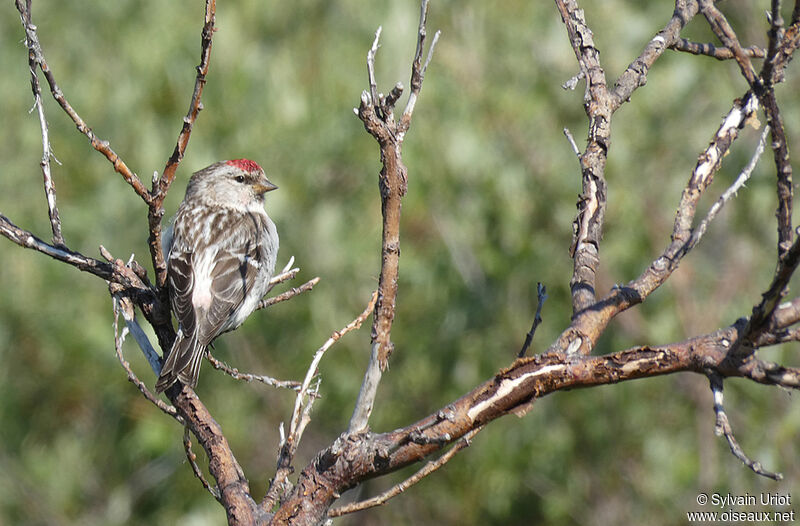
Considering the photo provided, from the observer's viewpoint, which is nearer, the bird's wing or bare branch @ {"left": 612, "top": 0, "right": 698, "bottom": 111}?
bare branch @ {"left": 612, "top": 0, "right": 698, "bottom": 111}

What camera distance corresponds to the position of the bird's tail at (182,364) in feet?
10.7

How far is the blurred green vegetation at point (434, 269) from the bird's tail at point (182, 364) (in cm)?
341

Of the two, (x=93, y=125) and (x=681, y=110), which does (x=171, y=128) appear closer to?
(x=93, y=125)

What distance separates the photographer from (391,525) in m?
8.32

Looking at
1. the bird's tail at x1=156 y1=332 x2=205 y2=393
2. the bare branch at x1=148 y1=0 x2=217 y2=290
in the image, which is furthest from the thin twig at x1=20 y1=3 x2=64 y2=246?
the bird's tail at x1=156 y1=332 x2=205 y2=393

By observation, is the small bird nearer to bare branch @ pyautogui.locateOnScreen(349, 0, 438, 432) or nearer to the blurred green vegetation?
bare branch @ pyautogui.locateOnScreen(349, 0, 438, 432)

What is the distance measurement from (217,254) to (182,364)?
5.35 ft

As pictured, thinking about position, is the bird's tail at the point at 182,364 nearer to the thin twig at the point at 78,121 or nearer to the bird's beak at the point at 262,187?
the thin twig at the point at 78,121

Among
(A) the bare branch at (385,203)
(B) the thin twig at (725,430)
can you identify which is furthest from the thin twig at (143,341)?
(B) the thin twig at (725,430)

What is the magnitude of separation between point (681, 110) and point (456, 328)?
97.2 inches

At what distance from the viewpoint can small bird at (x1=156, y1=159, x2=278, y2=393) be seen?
4.23 meters

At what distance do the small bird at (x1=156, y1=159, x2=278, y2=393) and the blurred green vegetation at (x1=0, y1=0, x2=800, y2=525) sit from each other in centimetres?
139

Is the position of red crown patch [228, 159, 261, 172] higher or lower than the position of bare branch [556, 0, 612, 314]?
higher

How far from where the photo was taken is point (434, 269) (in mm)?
7617
